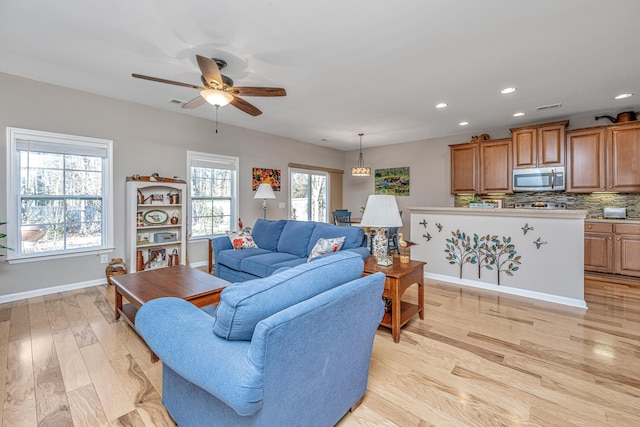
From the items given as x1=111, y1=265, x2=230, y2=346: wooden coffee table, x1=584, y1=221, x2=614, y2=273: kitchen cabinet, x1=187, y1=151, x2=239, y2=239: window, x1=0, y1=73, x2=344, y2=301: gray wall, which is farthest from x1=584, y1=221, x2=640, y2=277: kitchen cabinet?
x1=187, y1=151, x2=239, y2=239: window

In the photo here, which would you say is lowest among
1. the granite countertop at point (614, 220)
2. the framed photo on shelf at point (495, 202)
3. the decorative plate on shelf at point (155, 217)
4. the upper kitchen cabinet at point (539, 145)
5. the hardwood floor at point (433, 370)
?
the hardwood floor at point (433, 370)

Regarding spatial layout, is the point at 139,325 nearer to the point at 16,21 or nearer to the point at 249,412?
the point at 249,412

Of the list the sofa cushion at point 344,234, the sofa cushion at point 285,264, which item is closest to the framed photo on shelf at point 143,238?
the sofa cushion at point 285,264

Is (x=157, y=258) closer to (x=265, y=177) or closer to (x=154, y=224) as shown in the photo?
(x=154, y=224)

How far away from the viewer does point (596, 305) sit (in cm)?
325

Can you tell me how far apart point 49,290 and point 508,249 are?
574 centimetres

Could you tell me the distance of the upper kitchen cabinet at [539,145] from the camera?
4.55 m

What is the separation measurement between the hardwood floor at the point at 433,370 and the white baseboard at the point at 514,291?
0.56ft

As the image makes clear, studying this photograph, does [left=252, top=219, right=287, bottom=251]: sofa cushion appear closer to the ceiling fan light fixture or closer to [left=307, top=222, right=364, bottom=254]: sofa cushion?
[left=307, top=222, right=364, bottom=254]: sofa cushion

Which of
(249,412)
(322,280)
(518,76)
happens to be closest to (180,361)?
(249,412)

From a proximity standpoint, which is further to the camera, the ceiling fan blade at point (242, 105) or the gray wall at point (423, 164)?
the gray wall at point (423, 164)

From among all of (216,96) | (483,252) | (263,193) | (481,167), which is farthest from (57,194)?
(481,167)

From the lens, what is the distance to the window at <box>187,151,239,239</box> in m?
4.91

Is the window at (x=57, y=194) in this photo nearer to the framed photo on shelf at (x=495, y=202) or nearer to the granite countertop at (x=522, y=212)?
the granite countertop at (x=522, y=212)
